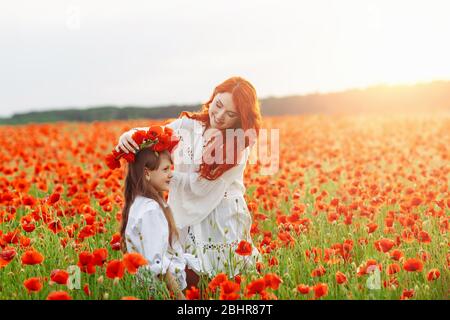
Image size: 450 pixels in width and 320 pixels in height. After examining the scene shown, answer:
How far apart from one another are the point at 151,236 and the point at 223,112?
110 cm

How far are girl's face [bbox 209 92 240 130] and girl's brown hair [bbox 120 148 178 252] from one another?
2.15 feet

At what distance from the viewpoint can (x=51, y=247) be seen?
4434 millimetres

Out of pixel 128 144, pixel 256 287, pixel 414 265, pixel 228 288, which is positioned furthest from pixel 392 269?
pixel 128 144

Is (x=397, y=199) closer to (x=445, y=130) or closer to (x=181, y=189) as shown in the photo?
(x=181, y=189)

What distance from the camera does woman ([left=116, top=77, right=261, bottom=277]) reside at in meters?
4.17

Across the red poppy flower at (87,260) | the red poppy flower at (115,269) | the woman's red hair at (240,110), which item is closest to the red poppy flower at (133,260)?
the red poppy flower at (115,269)

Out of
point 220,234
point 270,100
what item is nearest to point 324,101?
point 270,100

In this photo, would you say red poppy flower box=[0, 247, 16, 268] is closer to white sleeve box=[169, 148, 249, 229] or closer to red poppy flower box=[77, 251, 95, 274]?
red poppy flower box=[77, 251, 95, 274]

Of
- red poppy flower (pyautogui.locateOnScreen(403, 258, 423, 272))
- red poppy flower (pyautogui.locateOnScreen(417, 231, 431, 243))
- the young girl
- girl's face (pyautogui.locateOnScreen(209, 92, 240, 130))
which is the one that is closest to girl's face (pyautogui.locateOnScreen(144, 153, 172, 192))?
the young girl

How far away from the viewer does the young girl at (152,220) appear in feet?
11.1

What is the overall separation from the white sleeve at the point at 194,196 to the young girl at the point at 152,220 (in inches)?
18.5
